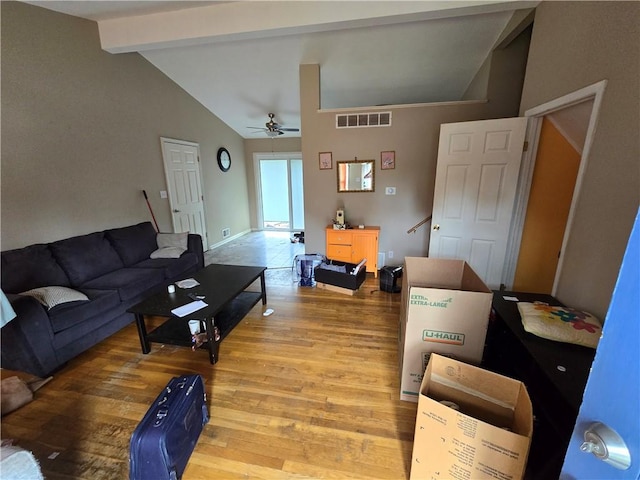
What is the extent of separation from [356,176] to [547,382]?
10.2 ft

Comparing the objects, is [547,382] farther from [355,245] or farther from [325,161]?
[325,161]

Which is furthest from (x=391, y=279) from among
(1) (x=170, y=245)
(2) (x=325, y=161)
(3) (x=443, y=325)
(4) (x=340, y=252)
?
(1) (x=170, y=245)

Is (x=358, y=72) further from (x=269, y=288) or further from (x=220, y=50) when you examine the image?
(x=269, y=288)

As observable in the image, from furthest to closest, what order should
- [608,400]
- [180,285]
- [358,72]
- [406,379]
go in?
[358,72] < [180,285] < [406,379] < [608,400]

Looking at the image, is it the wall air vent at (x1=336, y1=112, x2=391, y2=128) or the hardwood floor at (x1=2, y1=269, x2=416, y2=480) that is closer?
the hardwood floor at (x1=2, y1=269, x2=416, y2=480)

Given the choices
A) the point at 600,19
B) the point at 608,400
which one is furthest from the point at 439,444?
the point at 600,19

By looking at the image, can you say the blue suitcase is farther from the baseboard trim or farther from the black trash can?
the baseboard trim

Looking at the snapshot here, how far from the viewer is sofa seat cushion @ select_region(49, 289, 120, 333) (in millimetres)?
1937

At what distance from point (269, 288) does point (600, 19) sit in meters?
3.56

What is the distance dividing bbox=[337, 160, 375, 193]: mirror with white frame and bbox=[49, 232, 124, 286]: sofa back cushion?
9.76 feet

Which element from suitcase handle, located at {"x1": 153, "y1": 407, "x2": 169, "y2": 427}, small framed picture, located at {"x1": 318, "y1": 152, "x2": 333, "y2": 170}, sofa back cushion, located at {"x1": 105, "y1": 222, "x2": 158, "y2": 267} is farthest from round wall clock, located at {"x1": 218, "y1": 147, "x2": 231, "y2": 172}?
suitcase handle, located at {"x1": 153, "y1": 407, "x2": 169, "y2": 427}

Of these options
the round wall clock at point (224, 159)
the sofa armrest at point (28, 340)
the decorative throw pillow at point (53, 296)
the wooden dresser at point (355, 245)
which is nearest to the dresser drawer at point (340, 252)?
the wooden dresser at point (355, 245)

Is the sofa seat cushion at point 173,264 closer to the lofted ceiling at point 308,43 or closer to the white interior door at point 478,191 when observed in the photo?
the lofted ceiling at point 308,43

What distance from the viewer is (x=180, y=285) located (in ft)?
7.92
